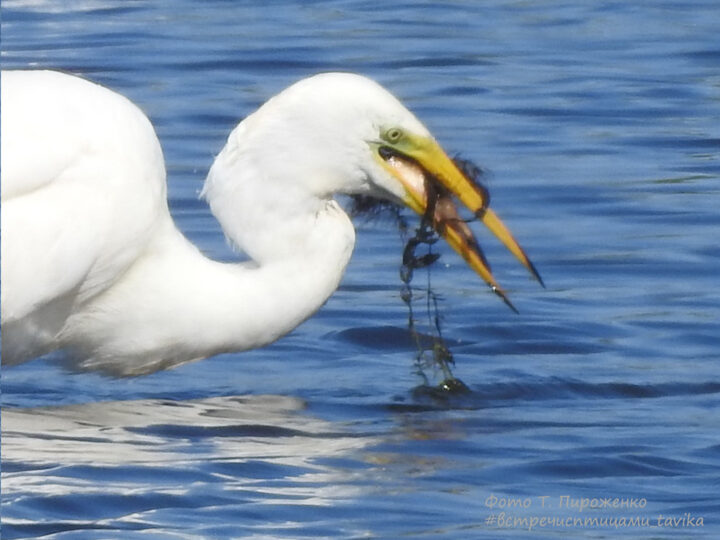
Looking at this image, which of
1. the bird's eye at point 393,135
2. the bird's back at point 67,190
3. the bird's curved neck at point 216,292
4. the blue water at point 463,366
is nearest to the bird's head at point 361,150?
the bird's eye at point 393,135

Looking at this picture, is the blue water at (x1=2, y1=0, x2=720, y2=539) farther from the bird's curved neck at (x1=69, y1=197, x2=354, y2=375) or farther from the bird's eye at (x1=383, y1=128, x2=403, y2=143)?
the bird's eye at (x1=383, y1=128, x2=403, y2=143)

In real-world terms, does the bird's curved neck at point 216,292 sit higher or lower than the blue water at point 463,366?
higher

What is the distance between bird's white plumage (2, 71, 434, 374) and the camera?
7160 millimetres

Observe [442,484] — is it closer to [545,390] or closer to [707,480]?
[707,480]

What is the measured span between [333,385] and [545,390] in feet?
2.69

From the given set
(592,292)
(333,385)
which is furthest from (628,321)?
(333,385)

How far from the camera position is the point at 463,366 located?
28.0ft

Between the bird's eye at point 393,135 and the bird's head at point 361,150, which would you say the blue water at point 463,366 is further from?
the bird's eye at point 393,135

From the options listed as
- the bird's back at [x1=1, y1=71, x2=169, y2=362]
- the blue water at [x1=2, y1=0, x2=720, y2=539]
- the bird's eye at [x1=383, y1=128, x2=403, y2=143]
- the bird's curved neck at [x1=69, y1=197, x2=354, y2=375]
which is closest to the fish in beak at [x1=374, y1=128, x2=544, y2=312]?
the bird's eye at [x1=383, y1=128, x2=403, y2=143]

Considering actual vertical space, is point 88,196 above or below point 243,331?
above

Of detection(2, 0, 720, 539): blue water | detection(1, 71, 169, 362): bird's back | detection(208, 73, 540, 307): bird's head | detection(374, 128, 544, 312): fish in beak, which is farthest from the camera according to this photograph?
detection(374, 128, 544, 312): fish in beak

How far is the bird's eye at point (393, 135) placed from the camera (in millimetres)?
7492

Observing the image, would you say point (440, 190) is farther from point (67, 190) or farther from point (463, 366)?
point (67, 190)

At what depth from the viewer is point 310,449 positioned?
7332 millimetres
